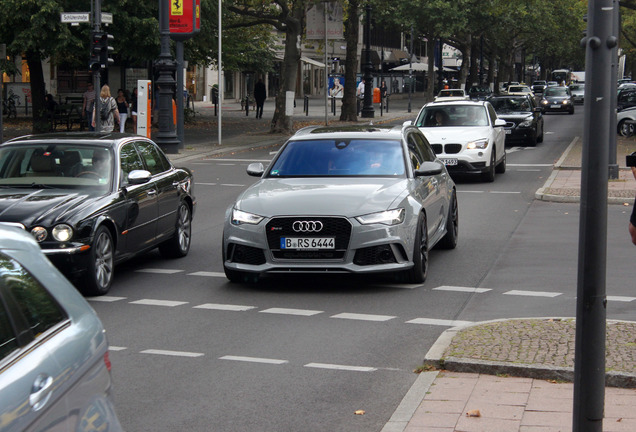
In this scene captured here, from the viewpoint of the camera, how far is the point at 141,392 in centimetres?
649

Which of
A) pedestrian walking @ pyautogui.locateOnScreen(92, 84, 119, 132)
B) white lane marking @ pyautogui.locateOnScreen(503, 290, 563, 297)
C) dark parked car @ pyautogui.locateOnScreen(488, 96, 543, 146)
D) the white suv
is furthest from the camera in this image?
dark parked car @ pyautogui.locateOnScreen(488, 96, 543, 146)

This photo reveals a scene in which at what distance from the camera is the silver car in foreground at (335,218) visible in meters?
9.68

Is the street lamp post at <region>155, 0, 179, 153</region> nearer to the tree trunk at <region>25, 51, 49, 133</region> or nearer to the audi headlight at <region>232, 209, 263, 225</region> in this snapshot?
the tree trunk at <region>25, 51, 49, 133</region>

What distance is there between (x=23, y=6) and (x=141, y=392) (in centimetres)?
2837

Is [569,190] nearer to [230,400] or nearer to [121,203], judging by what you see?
A: [121,203]

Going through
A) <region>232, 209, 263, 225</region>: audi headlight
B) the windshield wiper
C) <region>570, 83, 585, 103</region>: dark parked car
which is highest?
<region>570, 83, 585, 103</region>: dark parked car

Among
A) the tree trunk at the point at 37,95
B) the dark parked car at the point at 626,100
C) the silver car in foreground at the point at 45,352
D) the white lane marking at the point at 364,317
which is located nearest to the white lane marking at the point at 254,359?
the white lane marking at the point at 364,317

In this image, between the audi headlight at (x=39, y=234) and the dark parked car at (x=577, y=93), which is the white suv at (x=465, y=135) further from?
the dark parked car at (x=577, y=93)

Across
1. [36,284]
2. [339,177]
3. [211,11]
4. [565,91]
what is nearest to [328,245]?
[339,177]

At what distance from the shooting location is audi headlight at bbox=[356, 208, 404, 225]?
973 centimetres

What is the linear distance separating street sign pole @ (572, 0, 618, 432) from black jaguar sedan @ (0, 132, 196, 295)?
557 cm

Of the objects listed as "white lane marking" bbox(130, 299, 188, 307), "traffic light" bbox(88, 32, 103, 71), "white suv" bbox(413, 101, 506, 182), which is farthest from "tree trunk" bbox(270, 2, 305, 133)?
"white lane marking" bbox(130, 299, 188, 307)

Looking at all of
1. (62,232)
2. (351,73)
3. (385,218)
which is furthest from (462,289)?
(351,73)

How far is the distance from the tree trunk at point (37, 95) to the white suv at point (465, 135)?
18.2 m
